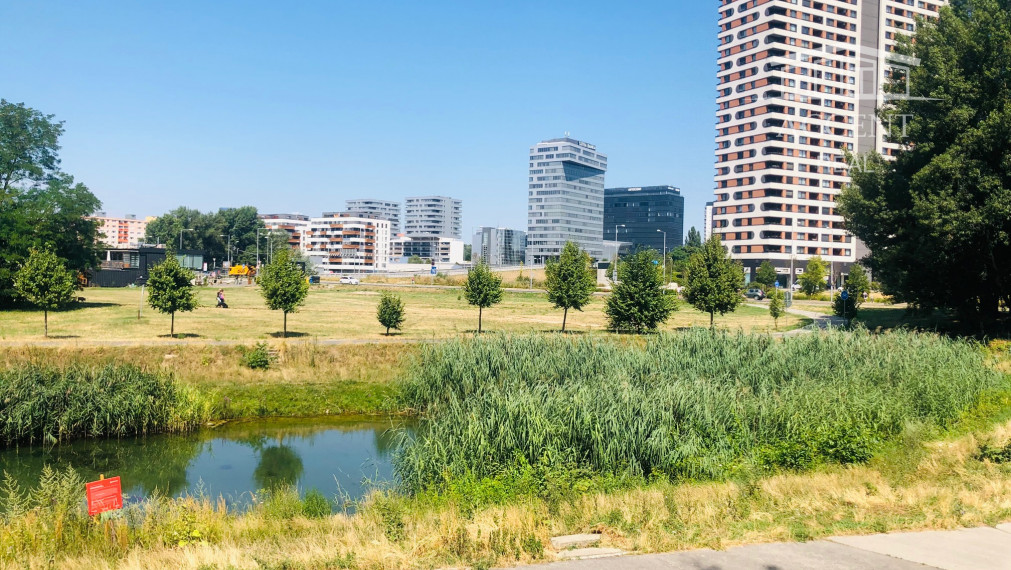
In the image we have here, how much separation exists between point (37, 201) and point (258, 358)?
106 ft

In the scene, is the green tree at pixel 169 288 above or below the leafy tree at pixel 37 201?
below

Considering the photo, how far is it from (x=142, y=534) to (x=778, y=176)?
366 ft

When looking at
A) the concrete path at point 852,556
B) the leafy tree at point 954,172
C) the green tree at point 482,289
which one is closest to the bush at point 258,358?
the green tree at point 482,289

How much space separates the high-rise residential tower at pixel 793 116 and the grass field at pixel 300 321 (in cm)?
4795

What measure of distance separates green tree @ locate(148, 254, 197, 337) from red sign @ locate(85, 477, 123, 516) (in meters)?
26.8

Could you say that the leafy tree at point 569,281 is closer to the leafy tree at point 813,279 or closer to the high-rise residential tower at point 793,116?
the leafy tree at point 813,279

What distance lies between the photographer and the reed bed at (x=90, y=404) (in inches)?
822

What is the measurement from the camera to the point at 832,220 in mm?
111938

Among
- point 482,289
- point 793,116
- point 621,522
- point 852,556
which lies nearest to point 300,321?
point 482,289

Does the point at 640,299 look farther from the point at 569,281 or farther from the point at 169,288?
the point at 169,288

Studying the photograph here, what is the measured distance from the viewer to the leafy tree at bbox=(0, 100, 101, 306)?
152ft

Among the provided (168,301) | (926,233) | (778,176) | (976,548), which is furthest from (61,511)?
(778,176)

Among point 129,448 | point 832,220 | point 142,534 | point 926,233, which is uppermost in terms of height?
point 832,220

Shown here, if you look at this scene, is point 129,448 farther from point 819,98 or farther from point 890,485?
point 819,98
